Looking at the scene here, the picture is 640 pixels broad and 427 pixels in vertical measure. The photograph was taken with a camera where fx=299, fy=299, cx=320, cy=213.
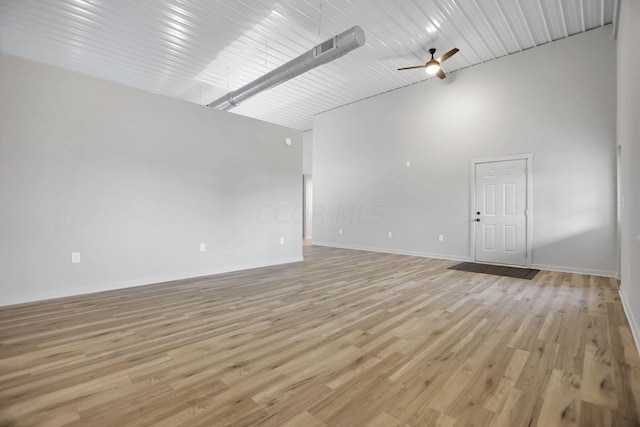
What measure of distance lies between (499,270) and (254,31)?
Result: 5753 mm

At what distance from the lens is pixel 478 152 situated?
6051 mm

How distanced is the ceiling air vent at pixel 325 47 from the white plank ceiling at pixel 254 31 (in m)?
0.43

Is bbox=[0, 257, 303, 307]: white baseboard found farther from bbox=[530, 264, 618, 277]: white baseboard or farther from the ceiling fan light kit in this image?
bbox=[530, 264, 618, 277]: white baseboard

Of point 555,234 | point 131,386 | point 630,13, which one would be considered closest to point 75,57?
point 131,386

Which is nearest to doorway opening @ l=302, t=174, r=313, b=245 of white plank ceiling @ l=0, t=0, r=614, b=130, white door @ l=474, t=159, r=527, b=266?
white plank ceiling @ l=0, t=0, r=614, b=130

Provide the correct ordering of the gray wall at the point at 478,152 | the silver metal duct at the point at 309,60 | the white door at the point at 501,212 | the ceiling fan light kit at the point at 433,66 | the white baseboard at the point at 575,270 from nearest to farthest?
the silver metal duct at the point at 309,60
the white baseboard at the point at 575,270
the gray wall at the point at 478,152
the ceiling fan light kit at the point at 433,66
the white door at the point at 501,212

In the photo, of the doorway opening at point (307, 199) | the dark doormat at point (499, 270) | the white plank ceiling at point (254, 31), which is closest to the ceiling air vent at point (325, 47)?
the white plank ceiling at point (254, 31)

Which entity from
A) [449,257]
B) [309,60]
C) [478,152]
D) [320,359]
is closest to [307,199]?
[449,257]

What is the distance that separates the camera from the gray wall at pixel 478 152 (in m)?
4.86

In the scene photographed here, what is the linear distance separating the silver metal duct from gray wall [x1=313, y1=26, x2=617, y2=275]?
3.21 m

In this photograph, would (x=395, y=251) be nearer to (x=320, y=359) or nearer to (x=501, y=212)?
(x=501, y=212)

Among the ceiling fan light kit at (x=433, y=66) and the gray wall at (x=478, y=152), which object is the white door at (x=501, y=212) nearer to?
the gray wall at (x=478, y=152)

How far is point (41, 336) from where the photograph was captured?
8.23 feet

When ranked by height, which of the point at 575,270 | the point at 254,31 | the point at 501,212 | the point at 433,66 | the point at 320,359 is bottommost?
the point at 320,359
